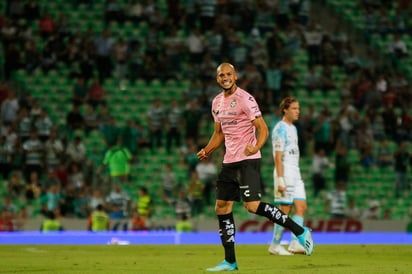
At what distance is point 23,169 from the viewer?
2819 centimetres

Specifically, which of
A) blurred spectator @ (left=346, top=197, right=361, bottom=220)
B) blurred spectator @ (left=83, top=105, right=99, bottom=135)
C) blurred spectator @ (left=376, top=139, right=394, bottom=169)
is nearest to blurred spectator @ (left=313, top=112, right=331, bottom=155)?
blurred spectator @ (left=376, top=139, right=394, bottom=169)

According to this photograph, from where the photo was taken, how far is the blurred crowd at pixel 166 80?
27.8 m

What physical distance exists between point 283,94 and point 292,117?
15.2 metres

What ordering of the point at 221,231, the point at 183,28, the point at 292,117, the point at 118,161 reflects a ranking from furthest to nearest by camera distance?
1. the point at 183,28
2. the point at 118,161
3. the point at 292,117
4. the point at 221,231

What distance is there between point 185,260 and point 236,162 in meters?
2.52

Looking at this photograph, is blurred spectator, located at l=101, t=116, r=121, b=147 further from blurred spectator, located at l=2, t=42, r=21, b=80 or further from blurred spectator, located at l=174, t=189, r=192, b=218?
blurred spectator, located at l=2, t=42, r=21, b=80

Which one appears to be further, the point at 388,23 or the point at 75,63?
the point at 388,23

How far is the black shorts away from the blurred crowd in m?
13.7

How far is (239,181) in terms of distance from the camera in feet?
42.4

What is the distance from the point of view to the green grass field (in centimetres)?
1287

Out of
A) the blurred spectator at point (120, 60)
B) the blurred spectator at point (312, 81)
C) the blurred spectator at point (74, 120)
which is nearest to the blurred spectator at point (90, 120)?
the blurred spectator at point (74, 120)

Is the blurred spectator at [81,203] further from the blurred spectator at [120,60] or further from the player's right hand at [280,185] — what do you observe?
the player's right hand at [280,185]

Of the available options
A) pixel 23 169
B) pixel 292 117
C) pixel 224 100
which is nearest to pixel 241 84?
pixel 23 169

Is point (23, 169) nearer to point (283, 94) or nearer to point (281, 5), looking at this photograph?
point (283, 94)
